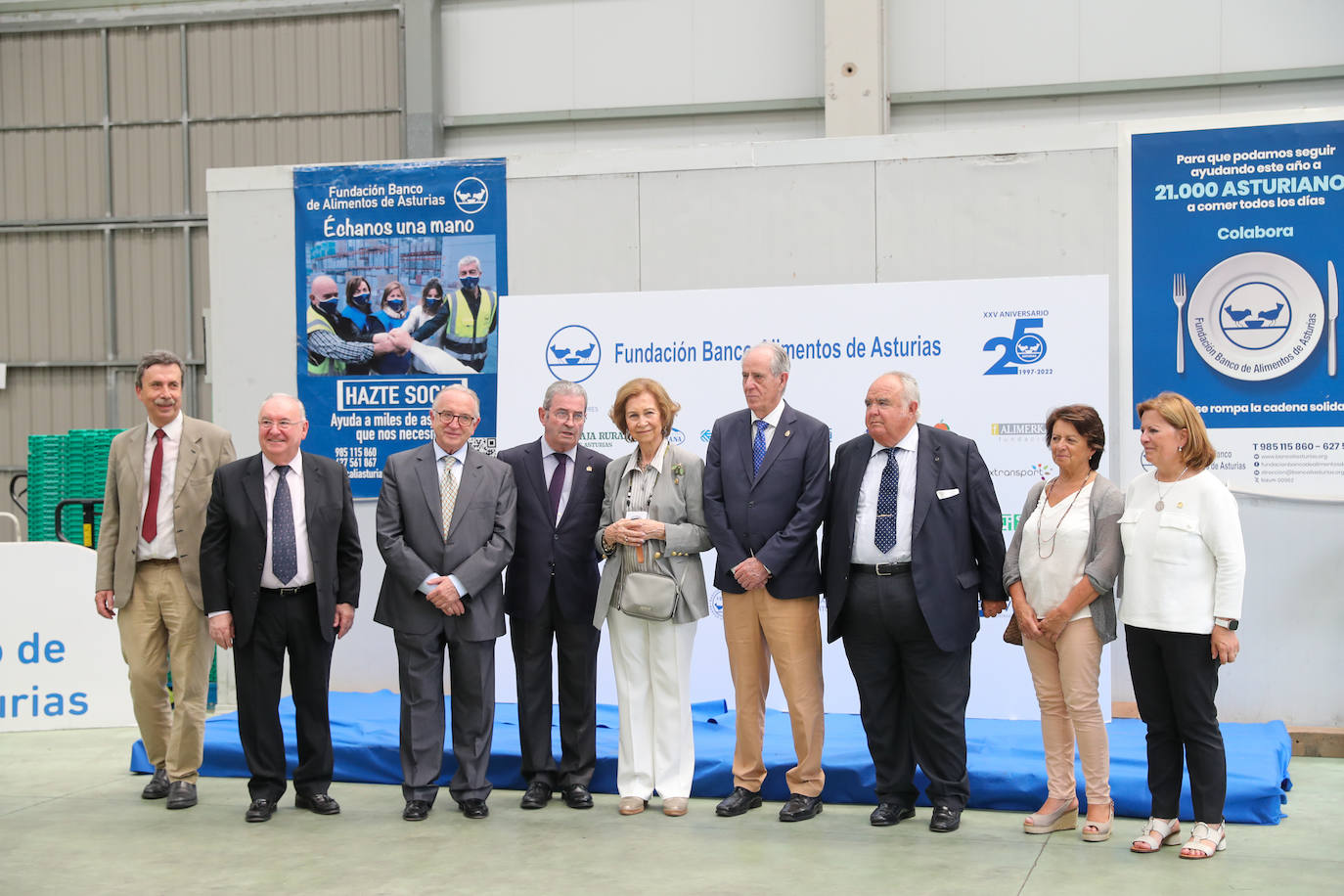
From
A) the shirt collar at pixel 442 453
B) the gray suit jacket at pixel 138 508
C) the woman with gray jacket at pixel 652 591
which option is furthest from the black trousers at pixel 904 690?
the gray suit jacket at pixel 138 508

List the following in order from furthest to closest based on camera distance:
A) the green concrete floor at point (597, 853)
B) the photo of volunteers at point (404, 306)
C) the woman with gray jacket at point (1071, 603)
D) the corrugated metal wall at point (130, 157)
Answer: the corrugated metal wall at point (130, 157)
the photo of volunteers at point (404, 306)
the woman with gray jacket at point (1071, 603)
the green concrete floor at point (597, 853)

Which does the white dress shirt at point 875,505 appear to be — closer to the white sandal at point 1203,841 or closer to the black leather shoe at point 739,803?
the black leather shoe at point 739,803

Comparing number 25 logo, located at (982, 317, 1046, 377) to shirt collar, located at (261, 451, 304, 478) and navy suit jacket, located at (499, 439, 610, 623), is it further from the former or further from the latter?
shirt collar, located at (261, 451, 304, 478)

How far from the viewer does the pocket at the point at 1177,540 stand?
3.67 meters

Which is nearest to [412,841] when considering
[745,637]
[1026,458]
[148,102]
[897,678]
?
[745,637]

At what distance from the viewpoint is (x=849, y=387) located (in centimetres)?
558

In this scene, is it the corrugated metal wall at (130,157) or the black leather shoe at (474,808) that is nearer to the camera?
the black leather shoe at (474,808)

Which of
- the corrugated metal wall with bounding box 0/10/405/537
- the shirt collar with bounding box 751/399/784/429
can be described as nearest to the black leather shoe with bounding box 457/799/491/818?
the shirt collar with bounding box 751/399/784/429

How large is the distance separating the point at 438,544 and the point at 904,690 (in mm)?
1630

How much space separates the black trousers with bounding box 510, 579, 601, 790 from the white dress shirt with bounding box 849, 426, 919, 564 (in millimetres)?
1007

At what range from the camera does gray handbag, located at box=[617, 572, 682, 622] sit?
4203 millimetres

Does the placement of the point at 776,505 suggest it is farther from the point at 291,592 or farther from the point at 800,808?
the point at 291,592

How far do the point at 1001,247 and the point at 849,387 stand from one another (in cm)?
91

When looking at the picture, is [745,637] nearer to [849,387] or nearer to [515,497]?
[515,497]
